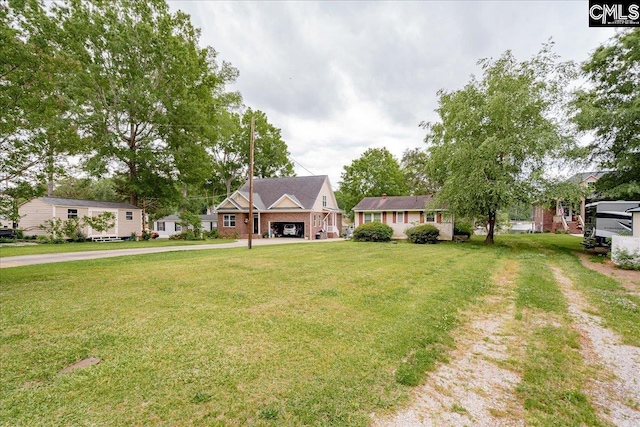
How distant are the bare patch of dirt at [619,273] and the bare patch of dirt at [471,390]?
6.01 m

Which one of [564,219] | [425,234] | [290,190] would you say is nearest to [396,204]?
[425,234]

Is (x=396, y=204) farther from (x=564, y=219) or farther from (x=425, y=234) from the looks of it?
(x=564, y=219)

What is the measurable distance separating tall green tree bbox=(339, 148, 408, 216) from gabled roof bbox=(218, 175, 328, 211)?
14016mm

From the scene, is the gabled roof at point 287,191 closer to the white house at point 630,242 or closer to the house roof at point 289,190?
the house roof at point 289,190

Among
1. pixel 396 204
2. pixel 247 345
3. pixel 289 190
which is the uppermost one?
pixel 289 190

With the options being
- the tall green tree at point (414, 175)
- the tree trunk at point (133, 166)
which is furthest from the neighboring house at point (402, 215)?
the tree trunk at point (133, 166)

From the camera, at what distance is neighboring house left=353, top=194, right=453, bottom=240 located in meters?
24.1

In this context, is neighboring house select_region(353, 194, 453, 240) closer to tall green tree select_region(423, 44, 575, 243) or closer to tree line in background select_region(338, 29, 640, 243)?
tree line in background select_region(338, 29, 640, 243)

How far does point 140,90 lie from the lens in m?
21.4

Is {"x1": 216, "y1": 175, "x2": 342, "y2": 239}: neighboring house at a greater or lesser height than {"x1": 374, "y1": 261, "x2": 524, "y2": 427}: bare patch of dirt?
greater

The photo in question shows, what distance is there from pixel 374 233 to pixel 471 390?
59.8ft

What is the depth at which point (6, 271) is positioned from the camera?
892 centimetres

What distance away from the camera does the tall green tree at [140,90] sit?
67.1 feet

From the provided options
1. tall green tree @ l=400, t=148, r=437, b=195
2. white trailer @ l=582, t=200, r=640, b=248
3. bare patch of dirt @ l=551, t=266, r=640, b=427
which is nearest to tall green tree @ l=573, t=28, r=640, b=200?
white trailer @ l=582, t=200, r=640, b=248
